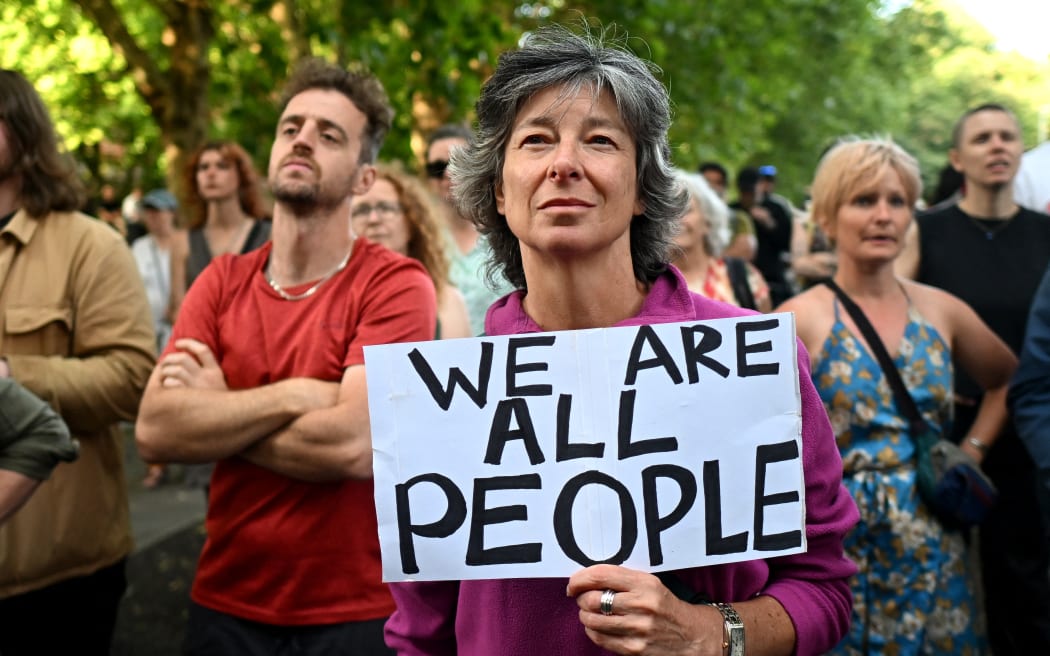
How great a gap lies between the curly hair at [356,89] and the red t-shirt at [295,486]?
501mm

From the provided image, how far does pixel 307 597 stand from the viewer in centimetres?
310

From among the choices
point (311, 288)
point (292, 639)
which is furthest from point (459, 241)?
point (292, 639)

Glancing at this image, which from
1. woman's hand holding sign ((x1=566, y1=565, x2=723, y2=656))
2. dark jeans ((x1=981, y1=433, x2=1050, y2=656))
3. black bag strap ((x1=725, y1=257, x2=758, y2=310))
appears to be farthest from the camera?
black bag strap ((x1=725, y1=257, x2=758, y2=310))

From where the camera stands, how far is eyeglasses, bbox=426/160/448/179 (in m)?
5.62

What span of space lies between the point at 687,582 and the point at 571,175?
2.54 ft

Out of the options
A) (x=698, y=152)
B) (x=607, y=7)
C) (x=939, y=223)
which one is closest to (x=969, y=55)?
(x=698, y=152)

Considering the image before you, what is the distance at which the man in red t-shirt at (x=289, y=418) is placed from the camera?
10.1ft

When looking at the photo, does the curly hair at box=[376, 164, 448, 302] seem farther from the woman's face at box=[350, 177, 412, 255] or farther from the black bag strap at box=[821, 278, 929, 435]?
the black bag strap at box=[821, 278, 929, 435]

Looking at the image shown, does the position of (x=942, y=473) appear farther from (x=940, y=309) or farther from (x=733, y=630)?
(x=733, y=630)

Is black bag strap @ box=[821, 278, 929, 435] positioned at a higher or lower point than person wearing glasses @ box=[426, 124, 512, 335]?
lower

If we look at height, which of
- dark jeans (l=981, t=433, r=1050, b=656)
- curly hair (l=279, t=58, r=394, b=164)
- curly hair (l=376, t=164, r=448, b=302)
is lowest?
dark jeans (l=981, t=433, r=1050, b=656)

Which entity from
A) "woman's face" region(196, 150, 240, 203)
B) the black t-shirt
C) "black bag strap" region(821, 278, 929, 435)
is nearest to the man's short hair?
the black t-shirt

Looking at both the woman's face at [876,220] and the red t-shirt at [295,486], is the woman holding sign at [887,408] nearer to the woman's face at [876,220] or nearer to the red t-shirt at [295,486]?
the woman's face at [876,220]

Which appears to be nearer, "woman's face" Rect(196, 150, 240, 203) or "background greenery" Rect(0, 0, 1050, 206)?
"woman's face" Rect(196, 150, 240, 203)
